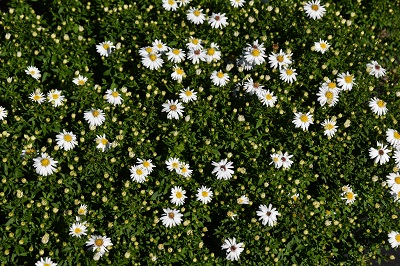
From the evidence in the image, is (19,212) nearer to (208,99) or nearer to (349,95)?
(208,99)

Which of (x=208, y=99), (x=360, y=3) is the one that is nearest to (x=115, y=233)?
(x=208, y=99)

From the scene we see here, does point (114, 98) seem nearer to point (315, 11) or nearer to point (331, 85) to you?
point (331, 85)

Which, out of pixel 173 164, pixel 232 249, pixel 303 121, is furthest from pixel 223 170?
pixel 303 121

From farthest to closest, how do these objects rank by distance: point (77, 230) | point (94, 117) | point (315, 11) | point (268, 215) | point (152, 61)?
point (315, 11)
point (152, 61)
point (94, 117)
point (268, 215)
point (77, 230)

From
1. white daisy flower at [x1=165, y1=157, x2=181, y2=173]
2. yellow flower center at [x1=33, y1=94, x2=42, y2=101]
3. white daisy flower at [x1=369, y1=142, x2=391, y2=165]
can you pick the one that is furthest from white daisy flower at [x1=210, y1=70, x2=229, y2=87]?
yellow flower center at [x1=33, y1=94, x2=42, y2=101]

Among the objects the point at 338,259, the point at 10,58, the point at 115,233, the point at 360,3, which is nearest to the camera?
the point at 115,233

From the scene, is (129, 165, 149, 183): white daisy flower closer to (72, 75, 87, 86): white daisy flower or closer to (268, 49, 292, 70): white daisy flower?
(72, 75, 87, 86): white daisy flower
